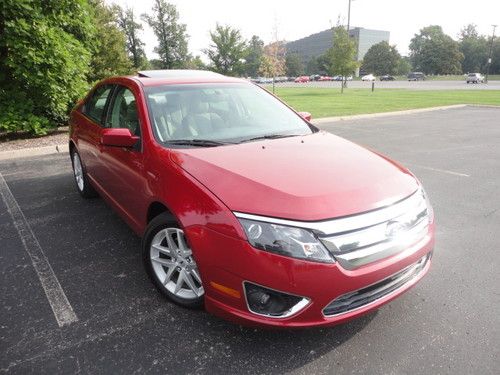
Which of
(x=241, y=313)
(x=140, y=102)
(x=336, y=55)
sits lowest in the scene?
(x=241, y=313)

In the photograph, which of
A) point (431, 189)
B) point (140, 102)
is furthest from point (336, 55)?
point (140, 102)

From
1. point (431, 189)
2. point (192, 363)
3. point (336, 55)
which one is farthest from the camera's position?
point (336, 55)

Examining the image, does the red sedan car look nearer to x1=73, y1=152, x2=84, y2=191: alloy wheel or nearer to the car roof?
the car roof

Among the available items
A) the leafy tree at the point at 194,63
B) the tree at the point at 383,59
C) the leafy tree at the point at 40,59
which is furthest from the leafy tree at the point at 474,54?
the leafy tree at the point at 40,59

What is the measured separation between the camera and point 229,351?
2.25 m

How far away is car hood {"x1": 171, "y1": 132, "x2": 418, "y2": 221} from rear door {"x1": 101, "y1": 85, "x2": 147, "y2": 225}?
0.46 m

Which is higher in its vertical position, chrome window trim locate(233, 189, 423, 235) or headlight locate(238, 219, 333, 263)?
chrome window trim locate(233, 189, 423, 235)

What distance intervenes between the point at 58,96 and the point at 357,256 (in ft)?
27.8

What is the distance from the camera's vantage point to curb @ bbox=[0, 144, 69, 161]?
23.9 feet

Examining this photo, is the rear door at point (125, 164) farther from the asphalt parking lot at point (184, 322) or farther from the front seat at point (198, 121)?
the asphalt parking lot at point (184, 322)

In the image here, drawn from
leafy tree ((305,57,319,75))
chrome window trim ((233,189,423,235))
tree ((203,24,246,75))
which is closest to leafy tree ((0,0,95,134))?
chrome window trim ((233,189,423,235))

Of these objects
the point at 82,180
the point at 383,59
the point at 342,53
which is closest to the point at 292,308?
the point at 82,180

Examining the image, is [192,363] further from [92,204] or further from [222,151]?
[92,204]

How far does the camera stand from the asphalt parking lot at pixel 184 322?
85.4 inches
